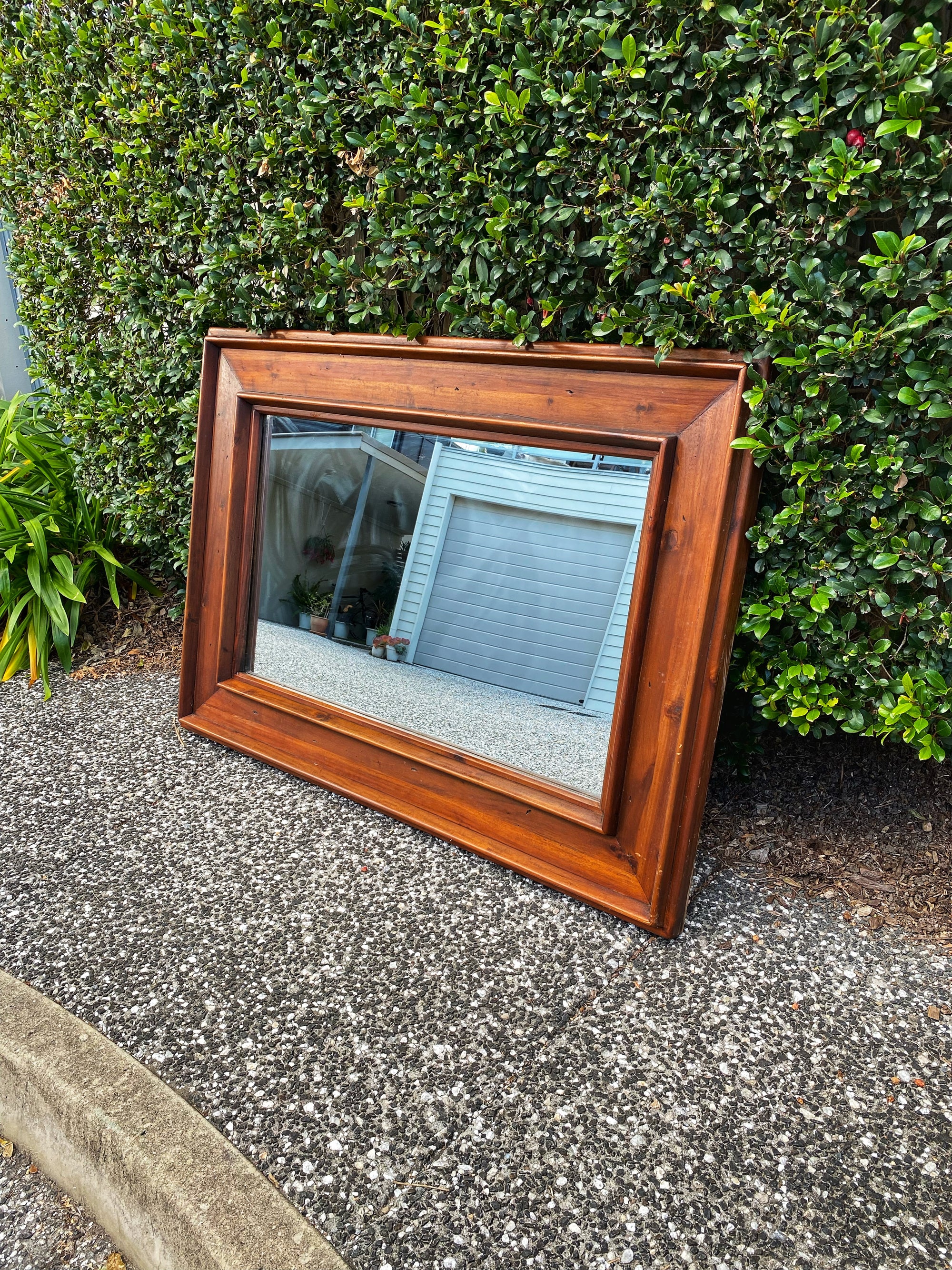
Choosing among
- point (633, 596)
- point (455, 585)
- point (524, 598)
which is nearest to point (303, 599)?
point (455, 585)

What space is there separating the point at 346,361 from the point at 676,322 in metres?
1.01

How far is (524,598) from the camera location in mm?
1970

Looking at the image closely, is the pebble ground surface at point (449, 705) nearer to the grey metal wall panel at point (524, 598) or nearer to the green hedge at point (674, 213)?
the grey metal wall panel at point (524, 598)

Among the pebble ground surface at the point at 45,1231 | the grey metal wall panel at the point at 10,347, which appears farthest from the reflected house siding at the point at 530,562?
the grey metal wall panel at the point at 10,347

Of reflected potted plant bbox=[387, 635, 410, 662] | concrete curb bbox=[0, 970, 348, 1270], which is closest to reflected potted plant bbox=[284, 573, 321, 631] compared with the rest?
reflected potted plant bbox=[387, 635, 410, 662]

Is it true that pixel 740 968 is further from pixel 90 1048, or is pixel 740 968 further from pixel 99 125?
pixel 99 125

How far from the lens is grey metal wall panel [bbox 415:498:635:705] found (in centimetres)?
185

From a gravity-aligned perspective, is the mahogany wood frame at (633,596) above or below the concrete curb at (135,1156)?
above

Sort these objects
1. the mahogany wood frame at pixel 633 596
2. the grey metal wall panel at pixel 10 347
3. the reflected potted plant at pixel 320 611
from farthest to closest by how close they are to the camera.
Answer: the grey metal wall panel at pixel 10 347
the reflected potted plant at pixel 320 611
the mahogany wood frame at pixel 633 596

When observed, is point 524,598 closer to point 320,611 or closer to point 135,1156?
point 320,611

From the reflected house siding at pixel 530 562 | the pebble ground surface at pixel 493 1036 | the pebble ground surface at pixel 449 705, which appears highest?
the reflected house siding at pixel 530 562

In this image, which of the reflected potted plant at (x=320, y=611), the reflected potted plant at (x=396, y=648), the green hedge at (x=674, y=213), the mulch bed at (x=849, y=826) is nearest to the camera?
the green hedge at (x=674, y=213)

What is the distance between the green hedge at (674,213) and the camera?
4.83 feet

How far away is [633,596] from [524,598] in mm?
337
